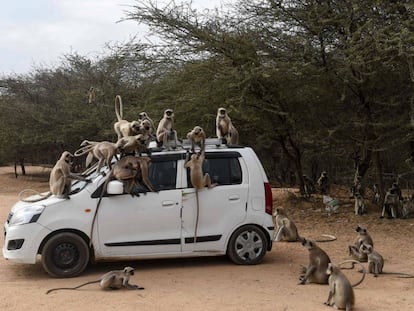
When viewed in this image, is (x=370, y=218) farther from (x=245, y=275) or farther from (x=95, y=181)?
(x=95, y=181)

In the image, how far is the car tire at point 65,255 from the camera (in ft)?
25.9

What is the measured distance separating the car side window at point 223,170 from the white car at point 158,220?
0.6 inches

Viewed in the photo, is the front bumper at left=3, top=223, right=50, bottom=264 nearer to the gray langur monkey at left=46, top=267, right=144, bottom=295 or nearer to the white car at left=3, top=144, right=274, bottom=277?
the white car at left=3, top=144, right=274, bottom=277

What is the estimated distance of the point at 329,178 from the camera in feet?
67.6

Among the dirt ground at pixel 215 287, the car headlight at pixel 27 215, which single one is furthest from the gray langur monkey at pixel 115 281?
the car headlight at pixel 27 215

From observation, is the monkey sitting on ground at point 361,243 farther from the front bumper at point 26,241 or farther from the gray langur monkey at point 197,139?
the front bumper at point 26,241

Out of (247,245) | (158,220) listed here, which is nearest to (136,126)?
(158,220)

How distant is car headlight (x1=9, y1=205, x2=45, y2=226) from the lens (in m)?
7.89

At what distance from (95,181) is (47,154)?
2392cm

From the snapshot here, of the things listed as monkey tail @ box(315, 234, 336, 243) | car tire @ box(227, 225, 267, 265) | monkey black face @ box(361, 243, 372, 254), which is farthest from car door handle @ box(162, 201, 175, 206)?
monkey tail @ box(315, 234, 336, 243)

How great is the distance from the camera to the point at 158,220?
8.29 m

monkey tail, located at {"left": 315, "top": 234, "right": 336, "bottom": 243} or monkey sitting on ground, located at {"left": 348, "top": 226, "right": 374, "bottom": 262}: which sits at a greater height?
monkey sitting on ground, located at {"left": 348, "top": 226, "right": 374, "bottom": 262}

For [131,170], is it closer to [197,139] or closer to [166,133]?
[197,139]

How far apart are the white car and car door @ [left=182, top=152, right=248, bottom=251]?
15 mm
